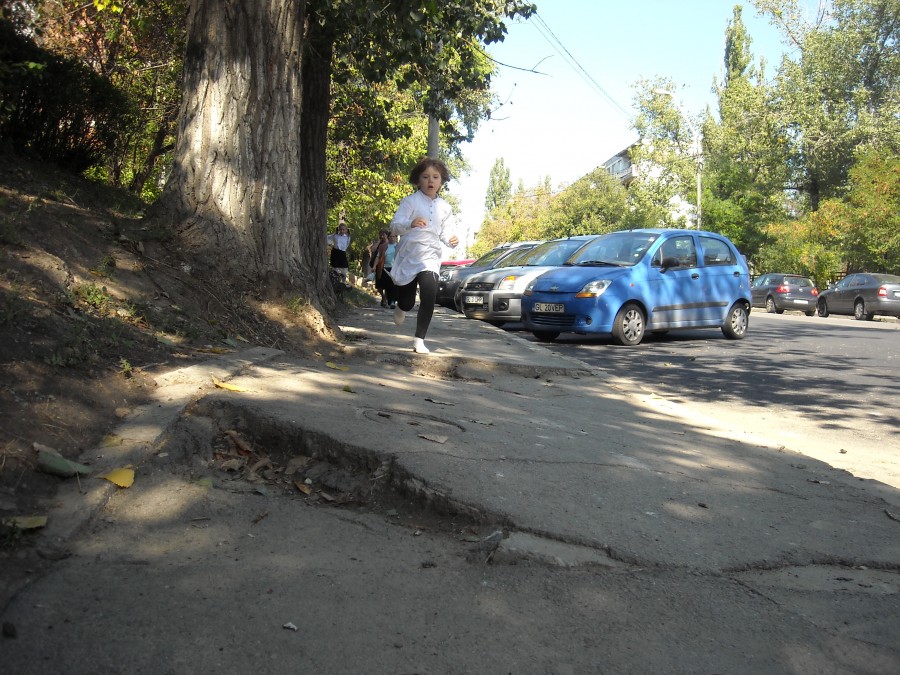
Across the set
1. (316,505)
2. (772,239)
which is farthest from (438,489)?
(772,239)

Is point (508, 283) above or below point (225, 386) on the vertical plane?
above

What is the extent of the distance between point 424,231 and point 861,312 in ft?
79.7

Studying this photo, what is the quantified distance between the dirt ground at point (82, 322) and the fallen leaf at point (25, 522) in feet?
0.09

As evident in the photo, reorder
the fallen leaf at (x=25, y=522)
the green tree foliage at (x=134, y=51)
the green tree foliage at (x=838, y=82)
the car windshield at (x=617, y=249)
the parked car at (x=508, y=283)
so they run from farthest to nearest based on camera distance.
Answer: the green tree foliage at (x=838, y=82) → the parked car at (x=508, y=283) → the car windshield at (x=617, y=249) → the green tree foliage at (x=134, y=51) → the fallen leaf at (x=25, y=522)

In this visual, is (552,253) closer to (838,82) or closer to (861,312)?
(861,312)

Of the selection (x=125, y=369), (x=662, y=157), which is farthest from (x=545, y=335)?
(x=662, y=157)

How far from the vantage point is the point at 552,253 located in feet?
56.3

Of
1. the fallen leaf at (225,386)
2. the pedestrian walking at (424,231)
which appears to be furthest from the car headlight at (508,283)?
the fallen leaf at (225,386)

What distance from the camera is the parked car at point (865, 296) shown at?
26.8 m

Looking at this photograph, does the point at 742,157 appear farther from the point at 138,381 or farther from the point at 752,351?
the point at 138,381

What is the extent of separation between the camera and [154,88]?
14953 millimetres

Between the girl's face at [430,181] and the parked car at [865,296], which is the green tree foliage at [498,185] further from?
the girl's face at [430,181]

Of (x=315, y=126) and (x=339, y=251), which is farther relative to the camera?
(x=339, y=251)

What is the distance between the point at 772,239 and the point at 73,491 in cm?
5253
